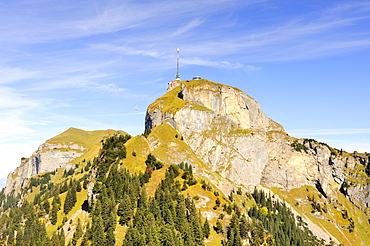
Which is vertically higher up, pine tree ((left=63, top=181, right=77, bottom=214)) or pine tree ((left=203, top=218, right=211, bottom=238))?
pine tree ((left=63, top=181, right=77, bottom=214))

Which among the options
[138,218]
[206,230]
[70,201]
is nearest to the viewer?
[138,218]

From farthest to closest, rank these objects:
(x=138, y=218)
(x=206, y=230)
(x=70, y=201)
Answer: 1. (x=70, y=201)
2. (x=206, y=230)
3. (x=138, y=218)

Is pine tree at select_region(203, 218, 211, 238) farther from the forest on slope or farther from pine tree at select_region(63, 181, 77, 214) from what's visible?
pine tree at select_region(63, 181, 77, 214)

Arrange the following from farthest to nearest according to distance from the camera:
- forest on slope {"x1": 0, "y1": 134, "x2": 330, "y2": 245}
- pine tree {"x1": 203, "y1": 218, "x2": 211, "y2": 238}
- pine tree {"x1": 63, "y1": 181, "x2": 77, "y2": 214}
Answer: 1. pine tree {"x1": 63, "y1": 181, "x2": 77, "y2": 214}
2. pine tree {"x1": 203, "y1": 218, "x2": 211, "y2": 238}
3. forest on slope {"x1": 0, "y1": 134, "x2": 330, "y2": 245}

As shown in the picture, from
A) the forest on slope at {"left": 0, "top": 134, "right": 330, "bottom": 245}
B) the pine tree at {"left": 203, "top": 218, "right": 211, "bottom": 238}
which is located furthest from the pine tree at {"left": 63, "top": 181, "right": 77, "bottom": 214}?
the pine tree at {"left": 203, "top": 218, "right": 211, "bottom": 238}

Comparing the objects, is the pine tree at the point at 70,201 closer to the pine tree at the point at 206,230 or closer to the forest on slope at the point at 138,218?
the forest on slope at the point at 138,218

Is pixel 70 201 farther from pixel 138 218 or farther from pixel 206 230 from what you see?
pixel 206 230

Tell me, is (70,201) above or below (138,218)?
above

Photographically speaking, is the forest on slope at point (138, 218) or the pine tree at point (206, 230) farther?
the pine tree at point (206, 230)

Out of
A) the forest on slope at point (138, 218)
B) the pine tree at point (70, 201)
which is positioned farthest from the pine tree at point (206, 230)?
the pine tree at point (70, 201)

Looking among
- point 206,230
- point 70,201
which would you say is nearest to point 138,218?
point 206,230

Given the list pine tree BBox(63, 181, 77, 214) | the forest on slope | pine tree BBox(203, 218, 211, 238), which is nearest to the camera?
the forest on slope

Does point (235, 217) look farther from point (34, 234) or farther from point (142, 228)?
point (34, 234)

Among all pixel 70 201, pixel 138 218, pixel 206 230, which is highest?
pixel 70 201
